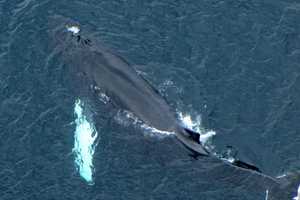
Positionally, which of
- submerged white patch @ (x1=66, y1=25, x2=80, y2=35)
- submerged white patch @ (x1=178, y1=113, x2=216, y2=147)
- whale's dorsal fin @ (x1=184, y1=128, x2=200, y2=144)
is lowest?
whale's dorsal fin @ (x1=184, y1=128, x2=200, y2=144)

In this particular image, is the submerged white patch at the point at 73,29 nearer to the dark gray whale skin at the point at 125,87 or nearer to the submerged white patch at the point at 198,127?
the dark gray whale skin at the point at 125,87

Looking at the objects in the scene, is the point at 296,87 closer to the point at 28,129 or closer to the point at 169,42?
the point at 169,42

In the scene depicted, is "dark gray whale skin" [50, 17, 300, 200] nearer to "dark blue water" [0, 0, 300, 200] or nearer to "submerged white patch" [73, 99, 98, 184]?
"dark blue water" [0, 0, 300, 200]

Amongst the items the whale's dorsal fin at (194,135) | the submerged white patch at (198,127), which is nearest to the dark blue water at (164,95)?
the submerged white patch at (198,127)

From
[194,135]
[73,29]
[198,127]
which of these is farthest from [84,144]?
[73,29]

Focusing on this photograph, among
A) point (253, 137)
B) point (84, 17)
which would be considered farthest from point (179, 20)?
point (253, 137)

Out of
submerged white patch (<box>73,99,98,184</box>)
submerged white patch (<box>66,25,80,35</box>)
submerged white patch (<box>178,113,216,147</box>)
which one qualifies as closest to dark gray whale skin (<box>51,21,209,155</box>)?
submerged white patch (<box>66,25,80,35</box>)
